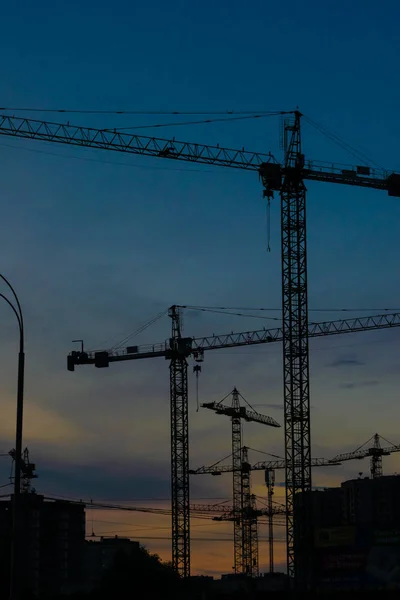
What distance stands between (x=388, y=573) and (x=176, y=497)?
61468 mm

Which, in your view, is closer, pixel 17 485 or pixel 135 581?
pixel 17 485

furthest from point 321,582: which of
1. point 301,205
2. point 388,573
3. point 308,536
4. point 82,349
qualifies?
point 301,205

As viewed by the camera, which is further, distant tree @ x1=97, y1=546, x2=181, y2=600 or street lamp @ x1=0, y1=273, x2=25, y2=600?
distant tree @ x1=97, y1=546, x2=181, y2=600

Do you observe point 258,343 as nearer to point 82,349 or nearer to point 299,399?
point 82,349

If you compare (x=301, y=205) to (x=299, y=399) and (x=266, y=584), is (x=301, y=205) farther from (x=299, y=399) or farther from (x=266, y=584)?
(x=266, y=584)

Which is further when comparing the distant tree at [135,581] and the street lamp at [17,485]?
the distant tree at [135,581]

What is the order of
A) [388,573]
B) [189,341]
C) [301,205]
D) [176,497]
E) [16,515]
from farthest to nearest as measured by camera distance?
1. [388,573]
2. [189,341]
3. [176,497]
4. [301,205]
5. [16,515]

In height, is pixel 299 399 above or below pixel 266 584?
above

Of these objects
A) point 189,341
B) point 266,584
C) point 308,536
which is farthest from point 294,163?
point 266,584

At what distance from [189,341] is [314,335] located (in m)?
19.9

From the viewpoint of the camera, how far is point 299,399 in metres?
105

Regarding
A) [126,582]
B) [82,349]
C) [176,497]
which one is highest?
[82,349]

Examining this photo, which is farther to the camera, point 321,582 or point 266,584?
point 321,582

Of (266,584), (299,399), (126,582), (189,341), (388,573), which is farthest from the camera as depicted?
(388,573)
